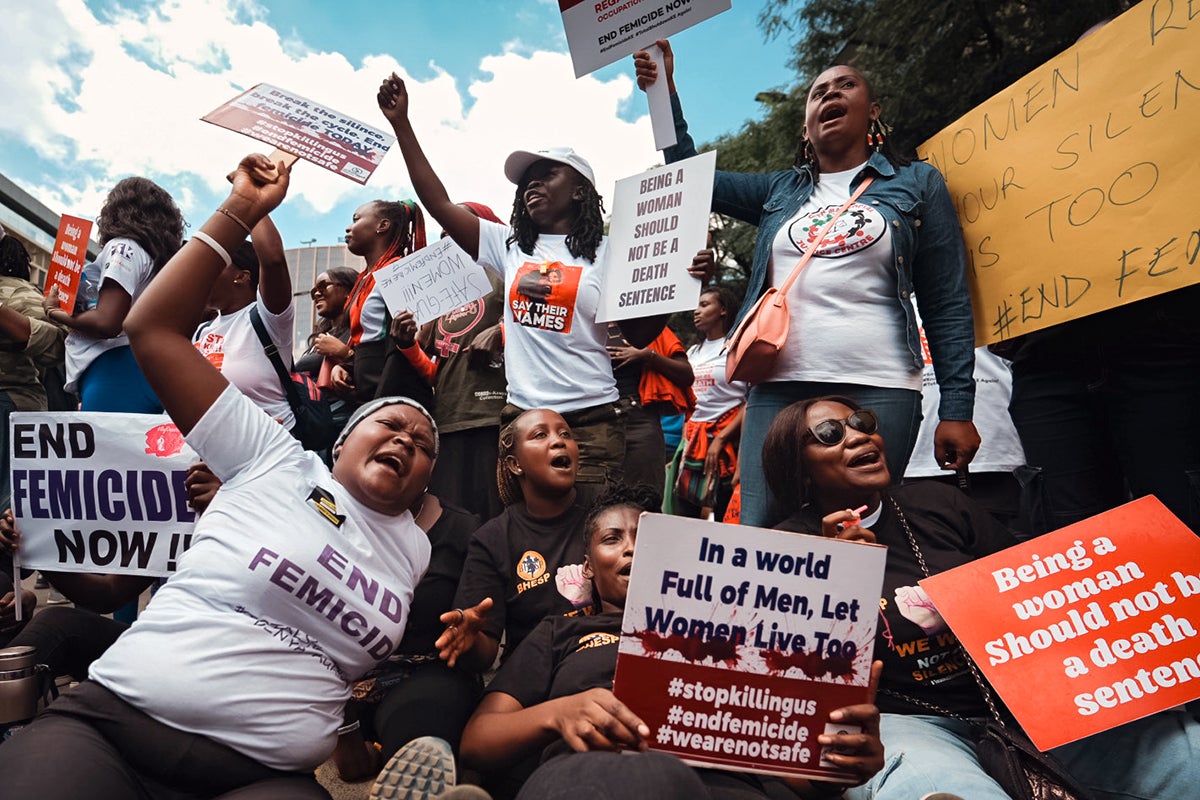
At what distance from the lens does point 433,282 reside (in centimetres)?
369

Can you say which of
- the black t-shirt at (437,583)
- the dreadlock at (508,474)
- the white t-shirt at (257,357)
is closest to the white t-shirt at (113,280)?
the white t-shirt at (257,357)

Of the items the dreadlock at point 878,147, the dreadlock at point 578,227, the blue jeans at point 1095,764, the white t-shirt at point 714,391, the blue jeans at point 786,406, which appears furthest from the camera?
the white t-shirt at point 714,391

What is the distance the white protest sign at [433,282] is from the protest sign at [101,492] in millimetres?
1230

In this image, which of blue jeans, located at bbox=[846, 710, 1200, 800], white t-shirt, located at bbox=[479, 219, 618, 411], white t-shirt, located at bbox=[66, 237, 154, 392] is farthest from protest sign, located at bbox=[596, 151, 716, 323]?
white t-shirt, located at bbox=[66, 237, 154, 392]

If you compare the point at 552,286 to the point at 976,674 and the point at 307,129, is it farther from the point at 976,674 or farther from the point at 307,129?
the point at 976,674

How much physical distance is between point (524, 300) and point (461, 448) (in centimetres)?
86

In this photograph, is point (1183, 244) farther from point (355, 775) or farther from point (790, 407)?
point (355, 775)

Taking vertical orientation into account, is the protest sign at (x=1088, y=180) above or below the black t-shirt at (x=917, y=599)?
above

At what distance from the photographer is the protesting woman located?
1.67 metres

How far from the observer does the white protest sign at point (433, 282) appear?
3652 mm

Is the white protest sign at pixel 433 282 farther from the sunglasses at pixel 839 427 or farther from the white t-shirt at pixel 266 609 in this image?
the sunglasses at pixel 839 427

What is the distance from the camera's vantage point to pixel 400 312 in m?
3.69

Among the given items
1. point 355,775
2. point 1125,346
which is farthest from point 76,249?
point 1125,346

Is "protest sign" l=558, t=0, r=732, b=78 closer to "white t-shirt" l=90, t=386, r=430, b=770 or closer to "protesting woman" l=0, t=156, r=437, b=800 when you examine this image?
"protesting woman" l=0, t=156, r=437, b=800
